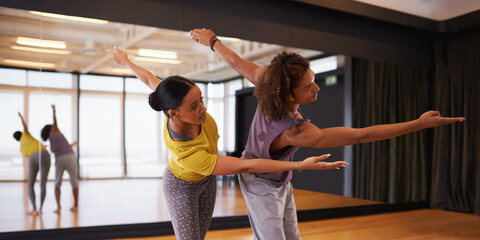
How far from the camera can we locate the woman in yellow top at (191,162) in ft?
5.06

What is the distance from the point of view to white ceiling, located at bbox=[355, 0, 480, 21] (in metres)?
4.61

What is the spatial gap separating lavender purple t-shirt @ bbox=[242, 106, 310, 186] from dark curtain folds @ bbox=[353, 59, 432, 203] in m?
3.38

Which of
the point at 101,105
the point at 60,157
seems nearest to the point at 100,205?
the point at 60,157

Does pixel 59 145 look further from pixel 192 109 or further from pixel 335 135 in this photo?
pixel 335 135

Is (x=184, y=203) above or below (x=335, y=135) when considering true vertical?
below

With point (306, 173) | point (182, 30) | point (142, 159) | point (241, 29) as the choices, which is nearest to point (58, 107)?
point (142, 159)

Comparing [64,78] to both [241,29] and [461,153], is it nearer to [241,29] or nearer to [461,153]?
[241,29]

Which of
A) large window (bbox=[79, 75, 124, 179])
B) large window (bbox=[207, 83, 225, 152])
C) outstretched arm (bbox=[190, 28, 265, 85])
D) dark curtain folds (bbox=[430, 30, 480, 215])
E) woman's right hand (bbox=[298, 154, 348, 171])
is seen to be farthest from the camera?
dark curtain folds (bbox=[430, 30, 480, 215])

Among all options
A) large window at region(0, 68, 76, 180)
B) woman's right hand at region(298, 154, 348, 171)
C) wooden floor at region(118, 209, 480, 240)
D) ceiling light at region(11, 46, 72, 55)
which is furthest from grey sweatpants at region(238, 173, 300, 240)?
ceiling light at region(11, 46, 72, 55)

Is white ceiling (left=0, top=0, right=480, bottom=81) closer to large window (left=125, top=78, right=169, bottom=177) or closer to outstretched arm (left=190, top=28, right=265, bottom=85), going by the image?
large window (left=125, top=78, right=169, bottom=177)

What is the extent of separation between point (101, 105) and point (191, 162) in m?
2.22

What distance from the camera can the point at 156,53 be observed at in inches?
146

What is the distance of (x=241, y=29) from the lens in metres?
3.94

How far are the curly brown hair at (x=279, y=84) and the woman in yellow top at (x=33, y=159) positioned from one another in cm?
247
